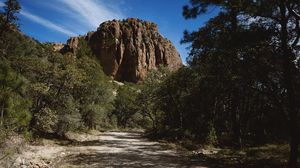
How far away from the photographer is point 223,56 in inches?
546

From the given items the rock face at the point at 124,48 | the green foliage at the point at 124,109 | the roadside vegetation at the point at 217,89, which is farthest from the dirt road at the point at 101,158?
the rock face at the point at 124,48

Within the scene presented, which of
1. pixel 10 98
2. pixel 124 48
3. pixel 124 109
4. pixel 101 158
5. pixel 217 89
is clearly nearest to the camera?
pixel 10 98

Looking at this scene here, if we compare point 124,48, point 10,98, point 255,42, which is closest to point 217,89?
point 255,42

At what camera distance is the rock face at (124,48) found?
413 ft

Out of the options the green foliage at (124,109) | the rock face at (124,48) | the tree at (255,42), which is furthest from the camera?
the rock face at (124,48)

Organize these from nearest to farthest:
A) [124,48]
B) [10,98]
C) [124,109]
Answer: [10,98], [124,109], [124,48]

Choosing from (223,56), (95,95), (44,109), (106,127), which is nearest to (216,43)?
(223,56)

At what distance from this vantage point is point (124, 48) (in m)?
129

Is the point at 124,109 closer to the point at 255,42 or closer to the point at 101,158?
the point at 101,158

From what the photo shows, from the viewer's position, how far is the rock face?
4958 inches

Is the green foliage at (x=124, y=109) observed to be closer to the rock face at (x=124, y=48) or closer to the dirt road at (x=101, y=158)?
the rock face at (x=124, y=48)

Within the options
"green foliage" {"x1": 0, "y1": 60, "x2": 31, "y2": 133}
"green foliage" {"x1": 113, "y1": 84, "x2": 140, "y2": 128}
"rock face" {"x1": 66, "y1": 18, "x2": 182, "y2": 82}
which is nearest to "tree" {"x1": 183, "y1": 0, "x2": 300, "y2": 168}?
"green foliage" {"x1": 0, "y1": 60, "x2": 31, "y2": 133}

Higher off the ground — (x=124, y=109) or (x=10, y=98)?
(x=124, y=109)

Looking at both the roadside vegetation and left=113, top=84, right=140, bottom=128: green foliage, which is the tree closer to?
the roadside vegetation
